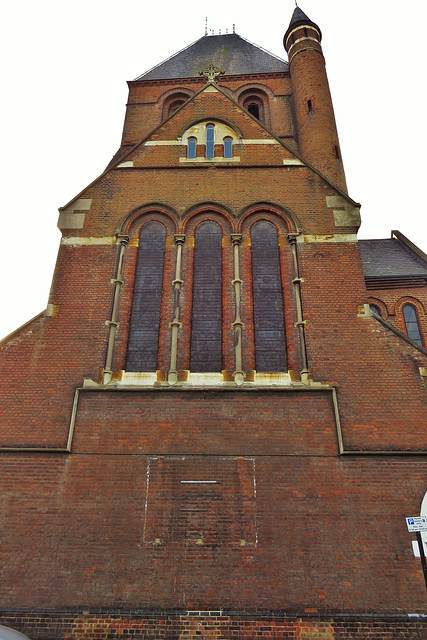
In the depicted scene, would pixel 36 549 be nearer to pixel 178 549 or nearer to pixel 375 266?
pixel 178 549

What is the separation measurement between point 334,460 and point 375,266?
9.48 meters

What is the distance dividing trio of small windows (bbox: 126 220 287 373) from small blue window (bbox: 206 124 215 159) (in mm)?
2294

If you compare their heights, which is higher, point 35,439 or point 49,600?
point 35,439

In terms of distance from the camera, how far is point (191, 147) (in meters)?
12.7

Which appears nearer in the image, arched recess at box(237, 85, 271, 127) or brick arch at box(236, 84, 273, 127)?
brick arch at box(236, 84, 273, 127)

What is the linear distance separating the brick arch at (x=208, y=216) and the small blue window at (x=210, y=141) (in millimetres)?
1773

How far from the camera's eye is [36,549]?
7891 mm

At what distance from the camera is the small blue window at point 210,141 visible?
12.6 meters

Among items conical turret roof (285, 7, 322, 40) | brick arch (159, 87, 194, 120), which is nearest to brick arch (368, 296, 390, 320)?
conical turret roof (285, 7, 322, 40)

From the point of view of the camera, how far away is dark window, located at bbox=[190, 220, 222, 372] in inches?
389

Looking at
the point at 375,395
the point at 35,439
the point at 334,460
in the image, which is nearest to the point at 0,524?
the point at 35,439

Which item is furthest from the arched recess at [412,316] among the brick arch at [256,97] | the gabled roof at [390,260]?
the brick arch at [256,97]

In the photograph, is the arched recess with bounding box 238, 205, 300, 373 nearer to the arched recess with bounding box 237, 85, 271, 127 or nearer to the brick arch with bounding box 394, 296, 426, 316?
the brick arch with bounding box 394, 296, 426, 316

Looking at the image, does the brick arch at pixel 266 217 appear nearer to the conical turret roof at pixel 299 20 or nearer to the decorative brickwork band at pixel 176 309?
the decorative brickwork band at pixel 176 309
